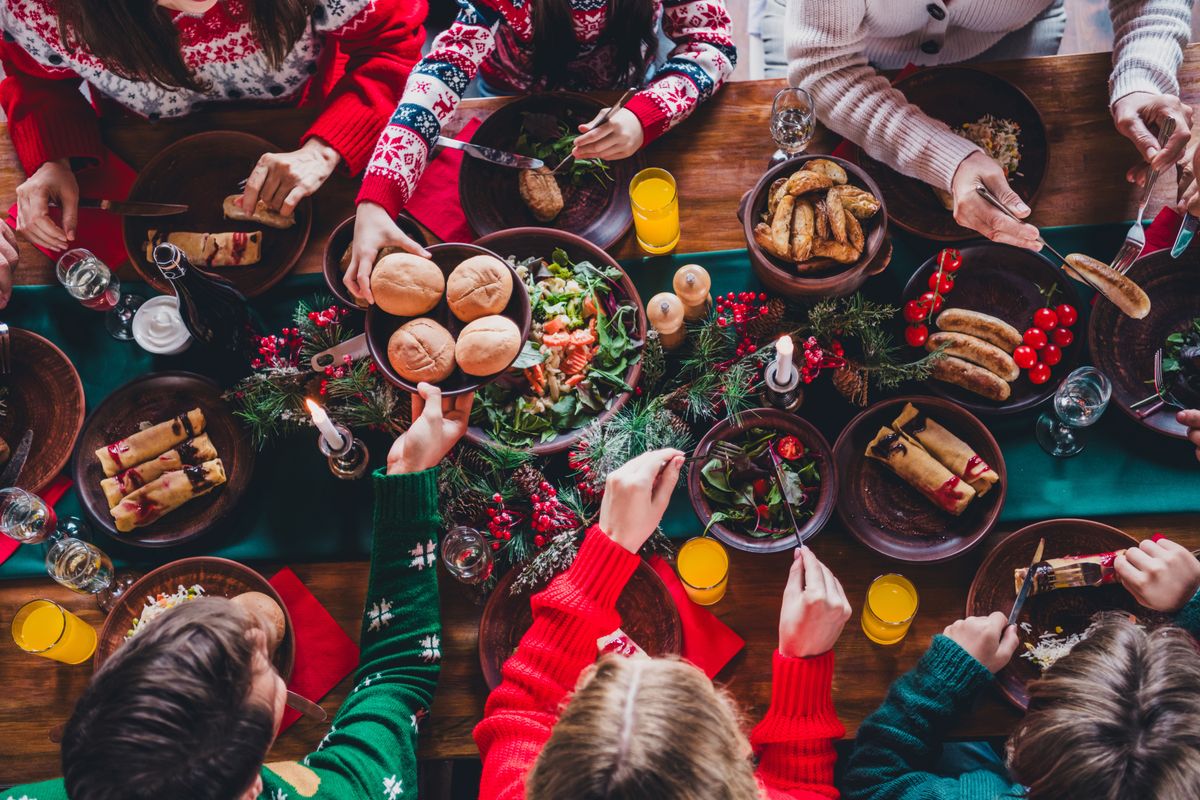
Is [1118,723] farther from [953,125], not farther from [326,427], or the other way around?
[326,427]

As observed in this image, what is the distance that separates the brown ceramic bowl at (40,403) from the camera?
5.91 ft

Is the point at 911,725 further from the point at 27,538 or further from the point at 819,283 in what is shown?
the point at 27,538

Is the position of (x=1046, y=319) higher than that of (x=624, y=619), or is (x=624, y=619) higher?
(x=1046, y=319)

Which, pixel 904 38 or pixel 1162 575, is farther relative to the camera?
pixel 904 38

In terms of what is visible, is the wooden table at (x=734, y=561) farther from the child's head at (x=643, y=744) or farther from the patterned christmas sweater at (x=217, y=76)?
the child's head at (x=643, y=744)

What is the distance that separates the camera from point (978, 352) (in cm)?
166

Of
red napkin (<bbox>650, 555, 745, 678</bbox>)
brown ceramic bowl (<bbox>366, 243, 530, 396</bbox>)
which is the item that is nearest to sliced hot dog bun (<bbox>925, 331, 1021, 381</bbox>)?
red napkin (<bbox>650, 555, 745, 678</bbox>)

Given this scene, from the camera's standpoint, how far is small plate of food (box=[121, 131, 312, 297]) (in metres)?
1.86

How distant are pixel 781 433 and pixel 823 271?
355 millimetres

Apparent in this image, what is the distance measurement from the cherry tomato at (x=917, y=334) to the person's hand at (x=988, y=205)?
0.80 ft

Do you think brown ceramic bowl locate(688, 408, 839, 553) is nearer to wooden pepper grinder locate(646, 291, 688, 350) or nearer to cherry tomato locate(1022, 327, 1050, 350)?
wooden pepper grinder locate(646, 291, 688, 350)

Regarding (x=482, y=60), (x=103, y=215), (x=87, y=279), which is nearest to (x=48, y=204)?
(x=103, y=215)

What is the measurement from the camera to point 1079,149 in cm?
183

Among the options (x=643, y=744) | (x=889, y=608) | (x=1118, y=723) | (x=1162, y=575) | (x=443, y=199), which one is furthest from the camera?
(x=443, y=199)
